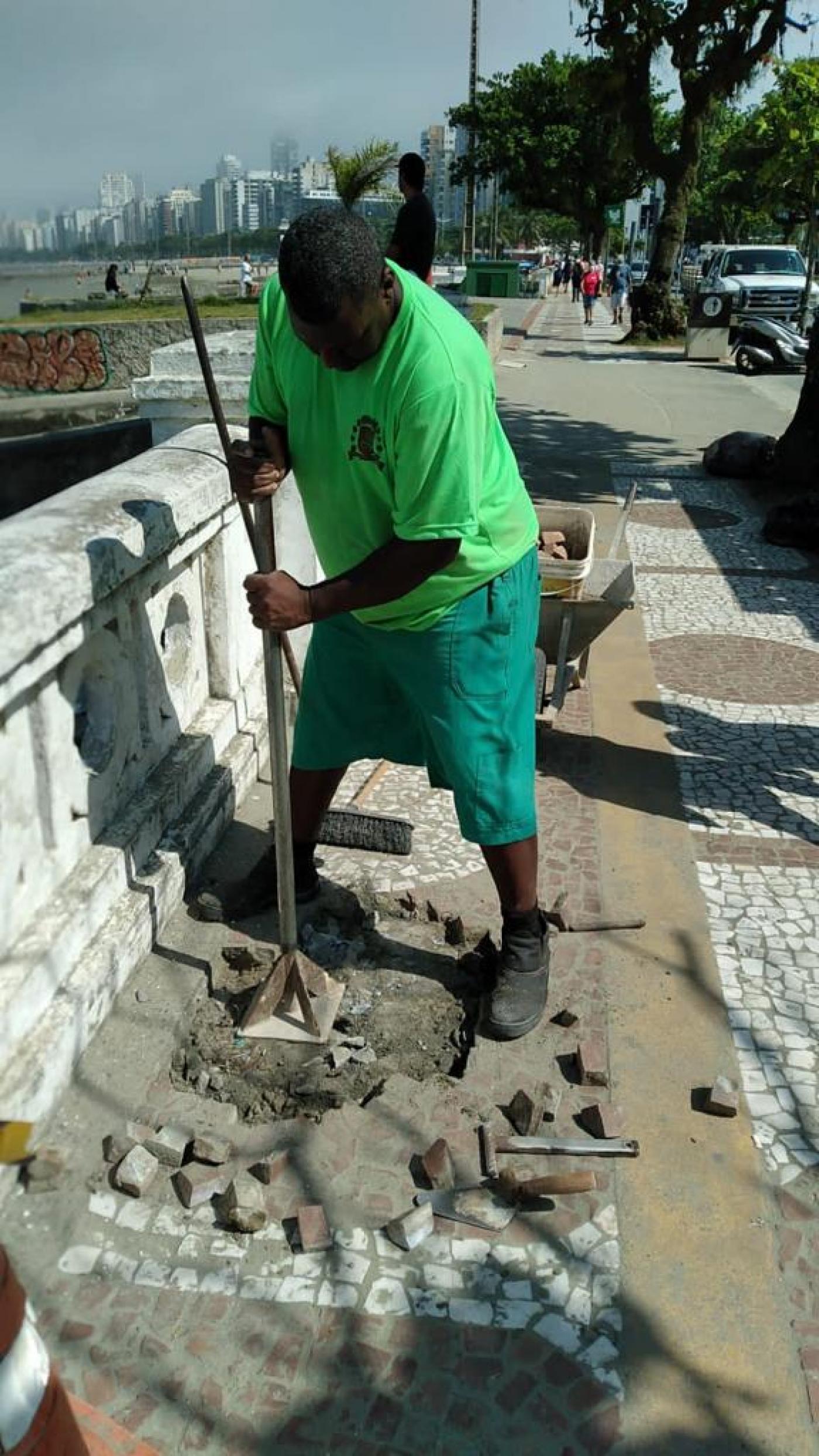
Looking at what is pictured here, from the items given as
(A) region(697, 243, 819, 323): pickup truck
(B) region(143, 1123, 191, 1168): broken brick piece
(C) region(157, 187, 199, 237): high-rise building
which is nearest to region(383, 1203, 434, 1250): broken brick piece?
(B) region(143, 1123, 191, 1168): broken brick piece

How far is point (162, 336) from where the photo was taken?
1354cm

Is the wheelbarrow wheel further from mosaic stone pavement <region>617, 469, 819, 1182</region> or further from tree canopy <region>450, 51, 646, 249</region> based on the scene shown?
tree canopy <region>450, 51, 646, 249</region>

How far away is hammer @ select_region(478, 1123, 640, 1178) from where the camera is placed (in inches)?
98.8

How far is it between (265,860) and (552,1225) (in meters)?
1.45

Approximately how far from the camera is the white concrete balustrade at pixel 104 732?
94.4 inches

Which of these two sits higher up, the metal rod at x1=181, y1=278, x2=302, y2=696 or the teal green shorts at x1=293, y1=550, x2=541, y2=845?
the metal rod at x1=181, y1=278, x2=302, y2=696

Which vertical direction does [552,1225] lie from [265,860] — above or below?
below

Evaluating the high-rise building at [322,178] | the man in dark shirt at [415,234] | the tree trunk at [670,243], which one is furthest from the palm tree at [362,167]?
the man in dark shirt at [415,234]

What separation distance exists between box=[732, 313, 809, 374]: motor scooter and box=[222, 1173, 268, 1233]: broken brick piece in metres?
19.5

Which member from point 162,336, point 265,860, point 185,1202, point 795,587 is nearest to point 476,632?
point 265,860

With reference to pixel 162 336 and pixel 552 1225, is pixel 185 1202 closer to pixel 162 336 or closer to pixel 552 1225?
pixel 552 1225

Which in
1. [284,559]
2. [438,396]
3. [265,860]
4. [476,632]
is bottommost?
[265,860]

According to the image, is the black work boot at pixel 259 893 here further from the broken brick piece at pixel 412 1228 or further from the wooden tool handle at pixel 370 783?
the broken brick piece at pixel 412 1228

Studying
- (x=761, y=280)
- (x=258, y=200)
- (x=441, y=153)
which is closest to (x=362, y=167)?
(x=761, y=280)
